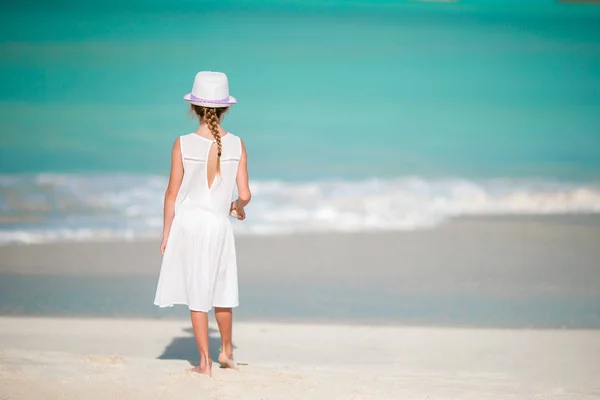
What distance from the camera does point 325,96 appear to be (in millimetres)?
8742

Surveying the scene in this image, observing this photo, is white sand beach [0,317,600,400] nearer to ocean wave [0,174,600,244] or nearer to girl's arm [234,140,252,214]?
girl's arm [234,140,252,214]

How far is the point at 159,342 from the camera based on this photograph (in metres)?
4.01

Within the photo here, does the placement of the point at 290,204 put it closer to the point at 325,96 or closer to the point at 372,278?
the point at 372,278

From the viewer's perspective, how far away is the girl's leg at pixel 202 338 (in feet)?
10.1

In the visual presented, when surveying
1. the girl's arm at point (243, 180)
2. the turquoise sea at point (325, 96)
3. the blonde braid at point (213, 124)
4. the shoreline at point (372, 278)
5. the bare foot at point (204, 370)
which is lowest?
the bare foot at point (204, 370)

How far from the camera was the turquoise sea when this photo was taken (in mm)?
7578

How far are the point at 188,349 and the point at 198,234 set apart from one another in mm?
1013

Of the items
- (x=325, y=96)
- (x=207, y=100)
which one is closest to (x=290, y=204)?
(x=325, y=96)

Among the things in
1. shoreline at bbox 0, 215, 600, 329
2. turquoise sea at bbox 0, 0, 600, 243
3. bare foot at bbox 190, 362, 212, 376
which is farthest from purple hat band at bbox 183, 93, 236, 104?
turquoise sea at bbox 0, 0, 600, 243

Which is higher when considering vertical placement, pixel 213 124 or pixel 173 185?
pixel 213 124

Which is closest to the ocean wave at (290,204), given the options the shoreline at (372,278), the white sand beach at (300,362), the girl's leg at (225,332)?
the shoreline at (372,278)

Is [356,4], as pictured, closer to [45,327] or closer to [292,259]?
[292,259]

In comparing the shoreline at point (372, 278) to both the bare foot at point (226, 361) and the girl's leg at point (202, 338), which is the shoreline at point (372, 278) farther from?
the girl's leg at point (202, 338)

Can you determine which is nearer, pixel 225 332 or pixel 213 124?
pixel 213 124
